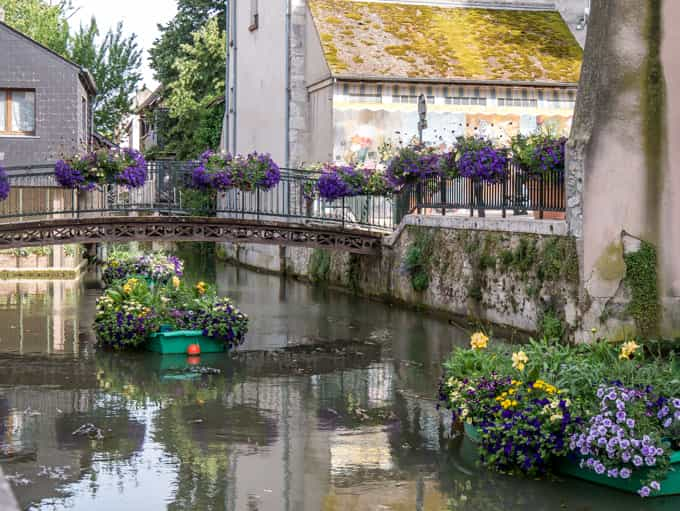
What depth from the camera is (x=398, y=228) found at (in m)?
25.7

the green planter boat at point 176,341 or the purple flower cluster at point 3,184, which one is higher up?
the purple flower cluster at point 3,184

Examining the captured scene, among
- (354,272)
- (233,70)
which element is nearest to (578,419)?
(354,272)

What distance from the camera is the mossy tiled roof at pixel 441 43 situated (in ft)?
101

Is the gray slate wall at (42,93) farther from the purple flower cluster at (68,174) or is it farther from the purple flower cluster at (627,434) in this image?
the purple flower cluster at (627,434)

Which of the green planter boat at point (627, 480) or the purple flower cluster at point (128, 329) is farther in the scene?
the purple flower cluster at point (128, 329)

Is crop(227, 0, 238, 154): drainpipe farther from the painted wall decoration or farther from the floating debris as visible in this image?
the floating debris

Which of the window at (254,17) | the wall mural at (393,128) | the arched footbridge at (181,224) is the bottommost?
the arched footbridge at (181,224)

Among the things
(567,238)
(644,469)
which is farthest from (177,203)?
(644,469)

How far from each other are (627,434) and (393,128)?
899 inches

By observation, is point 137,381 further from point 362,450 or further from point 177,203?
point 177,203

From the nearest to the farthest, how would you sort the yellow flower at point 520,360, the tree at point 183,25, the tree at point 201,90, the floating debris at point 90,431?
the yellow flower at point 520,360
the floating debris at point 90,431
the tree at point 201,90
the tree at point 183,25

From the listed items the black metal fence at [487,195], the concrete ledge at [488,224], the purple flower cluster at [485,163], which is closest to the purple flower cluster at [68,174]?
the concrete ledge at [488,224]

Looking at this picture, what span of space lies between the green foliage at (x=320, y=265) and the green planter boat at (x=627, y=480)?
21.8 metres

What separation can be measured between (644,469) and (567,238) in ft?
28.9
